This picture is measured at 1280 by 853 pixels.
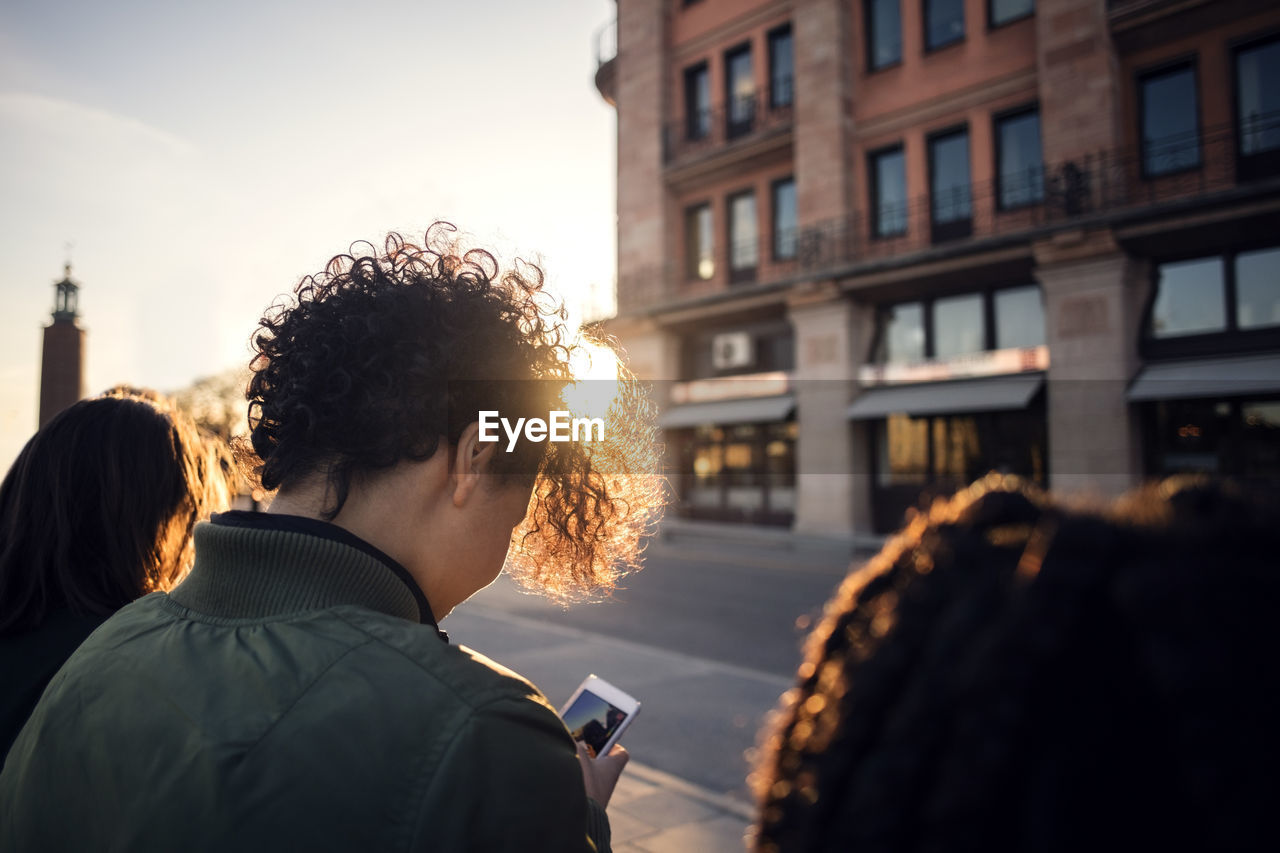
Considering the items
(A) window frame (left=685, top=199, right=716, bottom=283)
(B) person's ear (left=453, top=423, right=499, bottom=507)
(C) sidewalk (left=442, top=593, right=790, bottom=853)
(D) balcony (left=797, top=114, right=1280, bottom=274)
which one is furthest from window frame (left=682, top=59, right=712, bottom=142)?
(B) person's ear (left=453, top=423, right=499, bottom=507)

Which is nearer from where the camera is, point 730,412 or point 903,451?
point 903,451

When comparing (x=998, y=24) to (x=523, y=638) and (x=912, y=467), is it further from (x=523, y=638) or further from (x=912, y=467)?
(x=523, y=638)

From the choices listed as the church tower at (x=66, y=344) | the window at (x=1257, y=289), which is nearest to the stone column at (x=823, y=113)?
the window at (x=1257, y=289)

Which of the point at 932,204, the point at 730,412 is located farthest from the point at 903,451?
the point at 932,204

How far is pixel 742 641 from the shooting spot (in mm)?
9289

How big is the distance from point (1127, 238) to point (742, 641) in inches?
475

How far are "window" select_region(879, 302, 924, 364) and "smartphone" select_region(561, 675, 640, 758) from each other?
61.1 ft

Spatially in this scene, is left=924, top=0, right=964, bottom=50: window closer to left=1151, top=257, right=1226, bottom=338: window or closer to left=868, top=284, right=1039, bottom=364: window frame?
left=868, top=284, right=1039, bottom=364: window frame

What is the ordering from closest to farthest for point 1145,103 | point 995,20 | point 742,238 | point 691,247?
point 1145,103
point 995,20
point 742,238
point 691,247

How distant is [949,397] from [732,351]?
6631 millimetres

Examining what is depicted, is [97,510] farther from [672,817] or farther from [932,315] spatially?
[932,315]

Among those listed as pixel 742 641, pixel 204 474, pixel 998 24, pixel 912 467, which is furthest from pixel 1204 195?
pixel 204 474

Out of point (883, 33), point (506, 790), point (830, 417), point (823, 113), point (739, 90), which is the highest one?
point (883, 33)

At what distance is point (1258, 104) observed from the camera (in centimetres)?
1531
